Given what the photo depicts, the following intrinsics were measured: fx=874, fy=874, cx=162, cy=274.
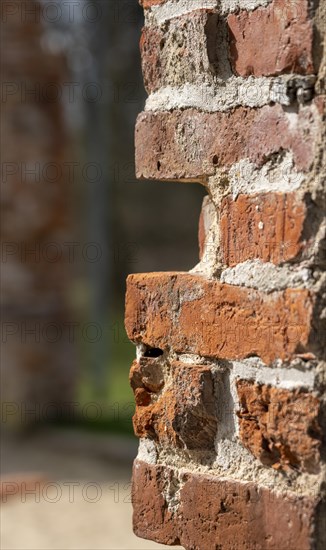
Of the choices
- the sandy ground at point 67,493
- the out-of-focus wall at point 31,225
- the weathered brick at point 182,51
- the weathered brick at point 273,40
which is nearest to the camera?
the weathered brick at point 273,40

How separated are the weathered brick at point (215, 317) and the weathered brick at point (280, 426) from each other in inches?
2.3

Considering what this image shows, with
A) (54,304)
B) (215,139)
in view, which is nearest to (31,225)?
(54,304)

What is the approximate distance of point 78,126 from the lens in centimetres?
1050

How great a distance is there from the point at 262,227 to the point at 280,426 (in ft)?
0.93

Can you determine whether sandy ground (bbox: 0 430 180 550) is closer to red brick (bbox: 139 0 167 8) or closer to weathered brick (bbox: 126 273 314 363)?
weathered brick (bbox: 126 273 314 363)

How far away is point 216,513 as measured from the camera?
1.34 metres

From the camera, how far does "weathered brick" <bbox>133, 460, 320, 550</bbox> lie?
1.23 meters

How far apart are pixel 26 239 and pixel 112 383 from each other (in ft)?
9.45

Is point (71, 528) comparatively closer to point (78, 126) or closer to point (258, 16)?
point (258, 16)

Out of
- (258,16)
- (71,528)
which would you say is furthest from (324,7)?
(71,528)

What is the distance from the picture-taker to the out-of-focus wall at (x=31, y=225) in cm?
539

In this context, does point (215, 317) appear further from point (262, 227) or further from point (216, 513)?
point (216, 513)

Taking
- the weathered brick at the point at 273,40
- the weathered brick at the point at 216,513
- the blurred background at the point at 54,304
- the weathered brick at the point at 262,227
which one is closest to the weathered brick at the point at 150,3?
the weathered brick at the point at 273,40

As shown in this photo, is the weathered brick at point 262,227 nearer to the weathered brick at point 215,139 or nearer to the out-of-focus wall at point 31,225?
the weathered brick at point 215,139
